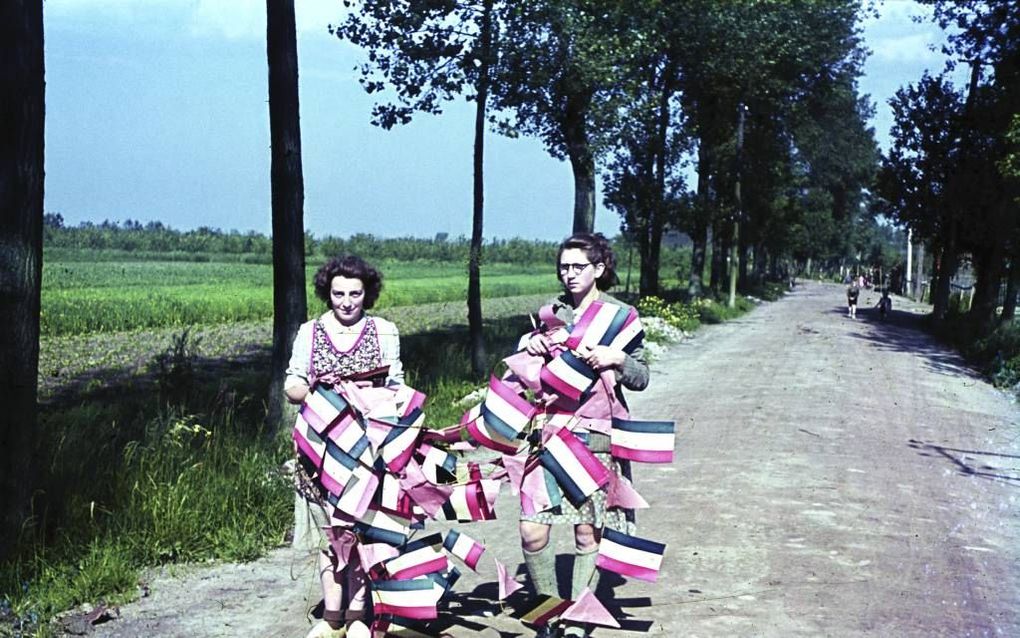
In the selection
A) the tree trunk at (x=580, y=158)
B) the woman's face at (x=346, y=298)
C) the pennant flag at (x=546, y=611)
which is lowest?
the pennant flag at (x=546, y=611)

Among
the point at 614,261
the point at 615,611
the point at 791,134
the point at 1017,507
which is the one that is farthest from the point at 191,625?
the point at 791,134

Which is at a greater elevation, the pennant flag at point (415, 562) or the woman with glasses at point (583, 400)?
the woman with glasses at point (583, 400)

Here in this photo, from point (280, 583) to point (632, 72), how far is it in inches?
611

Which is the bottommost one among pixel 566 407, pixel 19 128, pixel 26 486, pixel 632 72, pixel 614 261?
pixel 26 486

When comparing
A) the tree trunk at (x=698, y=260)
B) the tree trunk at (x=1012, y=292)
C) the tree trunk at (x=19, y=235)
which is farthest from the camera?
the tree trunk at (x=698, y=260)

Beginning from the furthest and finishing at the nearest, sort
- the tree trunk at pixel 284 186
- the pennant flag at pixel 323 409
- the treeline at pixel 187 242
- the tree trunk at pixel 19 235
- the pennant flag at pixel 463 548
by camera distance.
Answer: the treeline at pixel 187 242 < the tree trunk at pixel 284 186 < the tree trunk at pixel 19 235 < the pennant flag at pixel 463 548 < the pennant flag at pixel 323 409

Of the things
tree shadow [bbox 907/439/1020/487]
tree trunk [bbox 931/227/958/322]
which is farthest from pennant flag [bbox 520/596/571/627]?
tree trunk [bbox 931/227/958/322]

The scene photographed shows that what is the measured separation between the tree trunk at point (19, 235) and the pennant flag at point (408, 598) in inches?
98.7

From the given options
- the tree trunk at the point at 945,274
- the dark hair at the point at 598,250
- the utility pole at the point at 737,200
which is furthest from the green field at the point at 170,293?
the tree trunk at the point at 945,274

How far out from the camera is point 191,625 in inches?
232

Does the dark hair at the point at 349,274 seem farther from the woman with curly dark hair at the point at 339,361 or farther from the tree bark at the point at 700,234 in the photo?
the tree bark at the point at 700,234

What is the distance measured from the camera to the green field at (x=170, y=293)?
1060 inches

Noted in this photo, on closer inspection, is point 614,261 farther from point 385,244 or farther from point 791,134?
point 385,244

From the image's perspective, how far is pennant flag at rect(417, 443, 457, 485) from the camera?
17.7 feet
